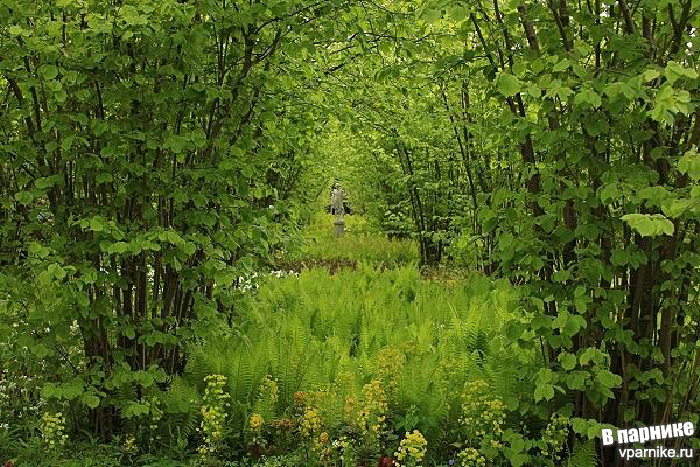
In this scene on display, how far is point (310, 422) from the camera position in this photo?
413 centimetres

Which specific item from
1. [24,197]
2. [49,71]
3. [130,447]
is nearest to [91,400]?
[130,447]

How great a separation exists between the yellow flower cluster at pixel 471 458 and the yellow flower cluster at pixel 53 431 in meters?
2.21

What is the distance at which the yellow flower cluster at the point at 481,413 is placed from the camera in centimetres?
393

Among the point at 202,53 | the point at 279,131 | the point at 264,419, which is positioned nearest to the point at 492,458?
the point at 264,419

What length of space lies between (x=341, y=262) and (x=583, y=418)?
Answer: 9825mm

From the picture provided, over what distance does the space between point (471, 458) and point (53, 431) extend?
2461mm

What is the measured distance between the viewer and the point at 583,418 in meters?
3.67

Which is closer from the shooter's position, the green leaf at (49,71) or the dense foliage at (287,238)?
the dense foliage at (287,238)

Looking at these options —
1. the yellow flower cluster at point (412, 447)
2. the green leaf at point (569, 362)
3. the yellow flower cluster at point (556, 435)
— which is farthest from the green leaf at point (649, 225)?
the yellow flower cluster at point (412, 447)

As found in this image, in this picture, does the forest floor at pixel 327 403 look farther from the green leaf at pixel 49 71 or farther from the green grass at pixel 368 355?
the green leaf at pixel 49 71

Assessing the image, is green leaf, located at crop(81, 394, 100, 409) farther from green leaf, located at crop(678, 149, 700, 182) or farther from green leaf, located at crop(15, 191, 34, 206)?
green leaf, located at crop(678, 149, 700, 182)

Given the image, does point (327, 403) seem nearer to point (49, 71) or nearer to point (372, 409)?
point (372, 409)

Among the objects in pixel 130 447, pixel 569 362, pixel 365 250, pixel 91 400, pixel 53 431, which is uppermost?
pixel 569 362

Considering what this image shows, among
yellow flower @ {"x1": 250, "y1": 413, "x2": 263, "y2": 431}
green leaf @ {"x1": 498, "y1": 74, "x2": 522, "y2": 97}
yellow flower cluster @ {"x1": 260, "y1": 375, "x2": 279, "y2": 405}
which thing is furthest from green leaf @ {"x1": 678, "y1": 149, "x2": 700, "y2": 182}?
yellow flower cluster @ {"x1": 260, "y1": 375, "x2": 279, "y2": 405}
